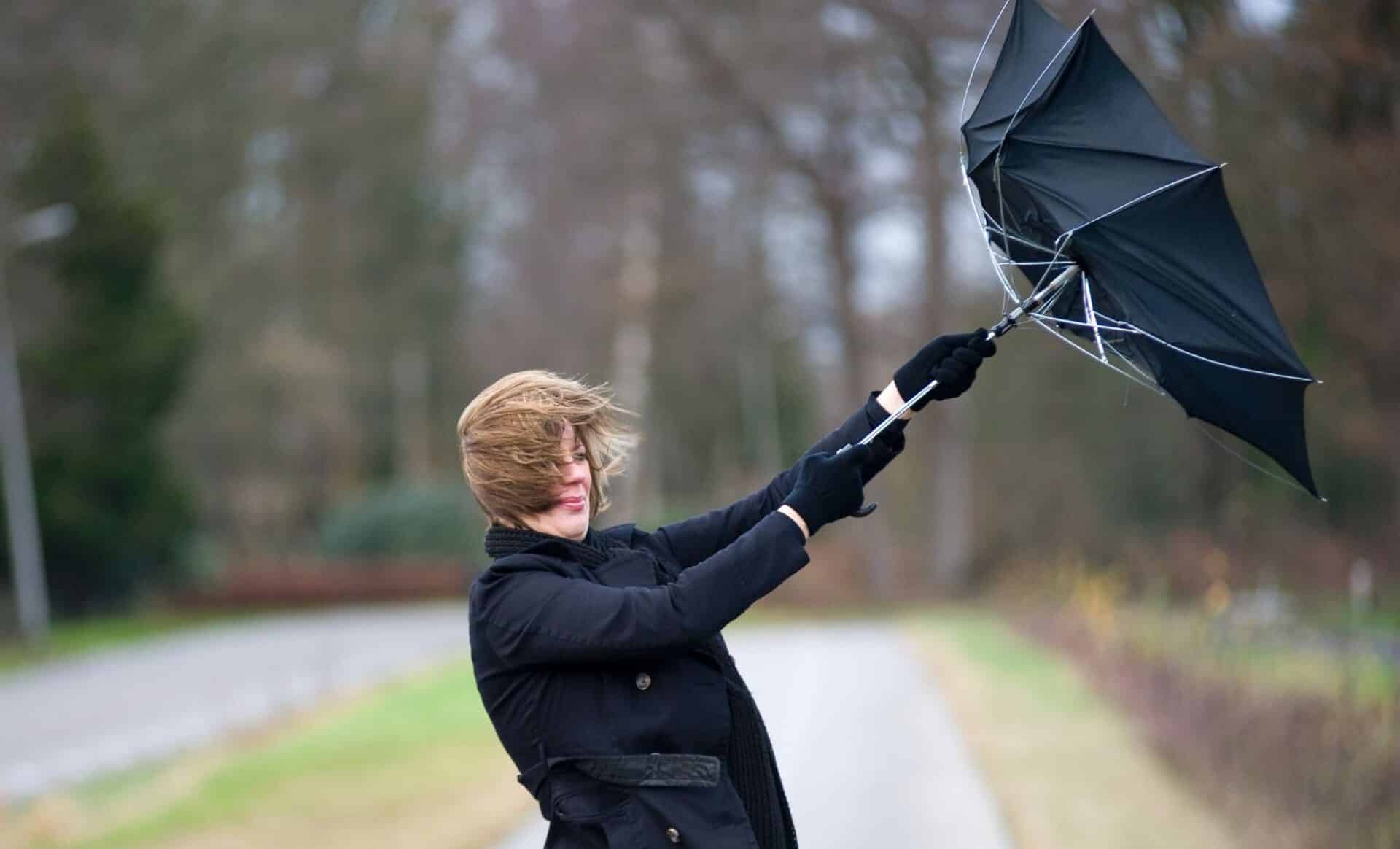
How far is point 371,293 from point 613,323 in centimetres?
1325

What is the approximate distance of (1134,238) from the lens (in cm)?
349

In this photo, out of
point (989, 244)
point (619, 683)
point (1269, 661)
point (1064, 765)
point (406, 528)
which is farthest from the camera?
point (406, 528)

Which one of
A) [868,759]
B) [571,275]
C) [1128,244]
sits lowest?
[868,759]

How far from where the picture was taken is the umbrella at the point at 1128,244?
11.3 feet

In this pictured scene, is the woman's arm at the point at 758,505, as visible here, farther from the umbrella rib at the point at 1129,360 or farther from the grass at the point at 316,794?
the grass at the point at 316,794

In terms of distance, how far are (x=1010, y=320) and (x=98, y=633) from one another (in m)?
33.6

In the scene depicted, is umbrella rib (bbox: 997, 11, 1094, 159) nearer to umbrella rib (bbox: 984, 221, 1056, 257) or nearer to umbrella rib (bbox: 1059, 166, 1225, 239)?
umbrella rib (bbox: 984, 221, 1056, 257)

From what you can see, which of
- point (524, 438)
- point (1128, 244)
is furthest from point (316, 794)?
point (1128, 244)

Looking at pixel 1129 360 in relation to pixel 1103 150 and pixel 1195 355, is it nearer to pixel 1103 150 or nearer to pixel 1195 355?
pixel 1195 355

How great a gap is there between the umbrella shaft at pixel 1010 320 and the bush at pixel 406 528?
4107cm

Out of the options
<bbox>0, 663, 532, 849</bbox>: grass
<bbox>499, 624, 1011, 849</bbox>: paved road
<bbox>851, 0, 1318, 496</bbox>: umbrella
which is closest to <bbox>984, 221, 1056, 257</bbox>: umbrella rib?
<bbox>851, 0, 1318, 496</bbox>: umbrella

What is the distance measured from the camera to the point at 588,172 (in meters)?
32.8

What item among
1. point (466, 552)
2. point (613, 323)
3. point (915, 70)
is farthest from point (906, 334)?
point (466, 552)

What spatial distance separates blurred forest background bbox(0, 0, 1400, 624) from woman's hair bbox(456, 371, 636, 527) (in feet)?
49.2
